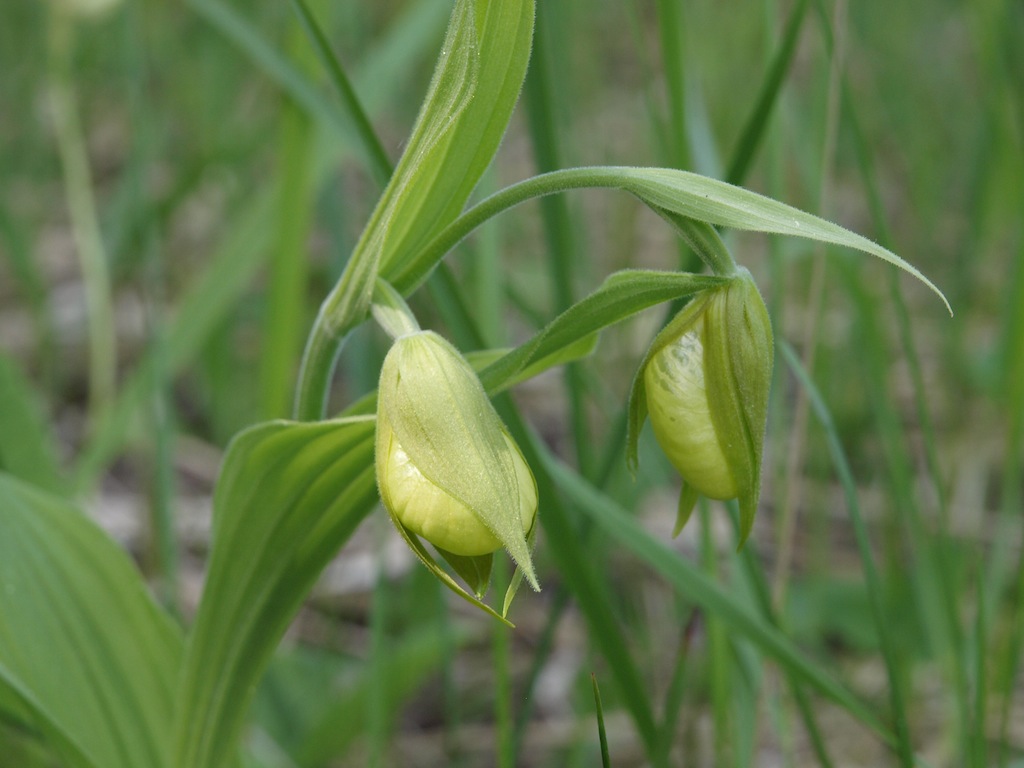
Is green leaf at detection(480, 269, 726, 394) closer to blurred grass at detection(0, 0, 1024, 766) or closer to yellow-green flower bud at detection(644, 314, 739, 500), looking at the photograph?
yellow-green flower bud at detection(644, 314, 739, 500)

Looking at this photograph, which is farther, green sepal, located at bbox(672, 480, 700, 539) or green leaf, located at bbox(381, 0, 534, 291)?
green sepal, located at bbox(672, 480, 700, 539)

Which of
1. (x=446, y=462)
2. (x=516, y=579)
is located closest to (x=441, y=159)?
(x=446, y=462)

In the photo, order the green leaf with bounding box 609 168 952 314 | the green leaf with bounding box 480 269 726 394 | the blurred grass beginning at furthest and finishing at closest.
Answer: the blurred grass → the green leaf with bounding box 480 269 726 394 → the green leaf with bounding box 609 168 952 314

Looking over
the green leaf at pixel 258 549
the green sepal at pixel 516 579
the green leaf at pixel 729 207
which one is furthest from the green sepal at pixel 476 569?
the green leaf at pixel 729 207

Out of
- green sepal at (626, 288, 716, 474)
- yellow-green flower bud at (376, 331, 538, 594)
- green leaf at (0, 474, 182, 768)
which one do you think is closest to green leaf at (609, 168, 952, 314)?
green sepal at (626, 288, 716, 474)

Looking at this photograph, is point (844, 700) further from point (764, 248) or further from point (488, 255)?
point (764, 248)

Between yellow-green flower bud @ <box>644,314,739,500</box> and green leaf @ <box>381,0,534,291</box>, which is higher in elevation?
green leaf @ <box>381,0,534,291</box>
